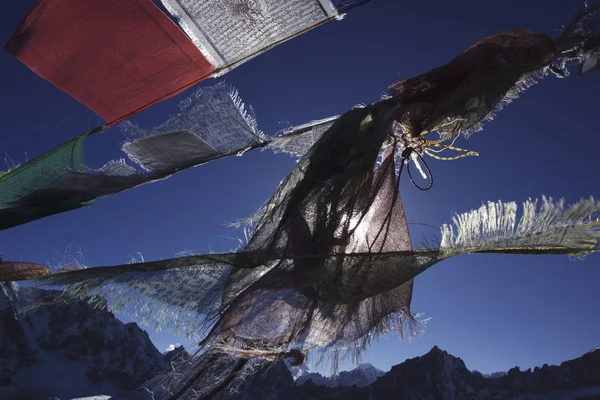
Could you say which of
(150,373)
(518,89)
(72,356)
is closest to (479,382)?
(150,373)

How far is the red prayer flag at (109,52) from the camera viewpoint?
3.06 m

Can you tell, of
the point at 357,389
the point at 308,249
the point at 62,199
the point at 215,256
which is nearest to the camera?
the point at 308,249

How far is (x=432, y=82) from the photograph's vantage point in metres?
2.19

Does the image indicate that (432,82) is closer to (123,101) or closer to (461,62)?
(461,62)

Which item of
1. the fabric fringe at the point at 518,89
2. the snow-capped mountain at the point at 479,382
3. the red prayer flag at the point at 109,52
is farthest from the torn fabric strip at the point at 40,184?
the snow-capped mountain at the point at 479,382

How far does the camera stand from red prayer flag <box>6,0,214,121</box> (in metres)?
3.06

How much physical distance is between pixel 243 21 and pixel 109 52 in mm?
1241

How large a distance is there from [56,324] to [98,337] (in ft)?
37.9

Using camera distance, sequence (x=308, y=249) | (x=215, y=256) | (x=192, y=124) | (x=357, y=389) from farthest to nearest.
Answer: (x=357, y=389)
(x=192, y=124)
(x=215, y=256)
(x=308, y=249)

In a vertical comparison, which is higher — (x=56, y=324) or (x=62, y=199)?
(x=62, y=199)

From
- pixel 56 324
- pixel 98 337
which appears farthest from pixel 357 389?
pixel 56 324

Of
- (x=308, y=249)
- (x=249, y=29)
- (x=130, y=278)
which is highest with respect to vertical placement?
(x=249, y=29)

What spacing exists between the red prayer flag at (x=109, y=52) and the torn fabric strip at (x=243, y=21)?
0.74 ft

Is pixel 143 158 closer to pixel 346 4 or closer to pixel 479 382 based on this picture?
pixel 346 4
